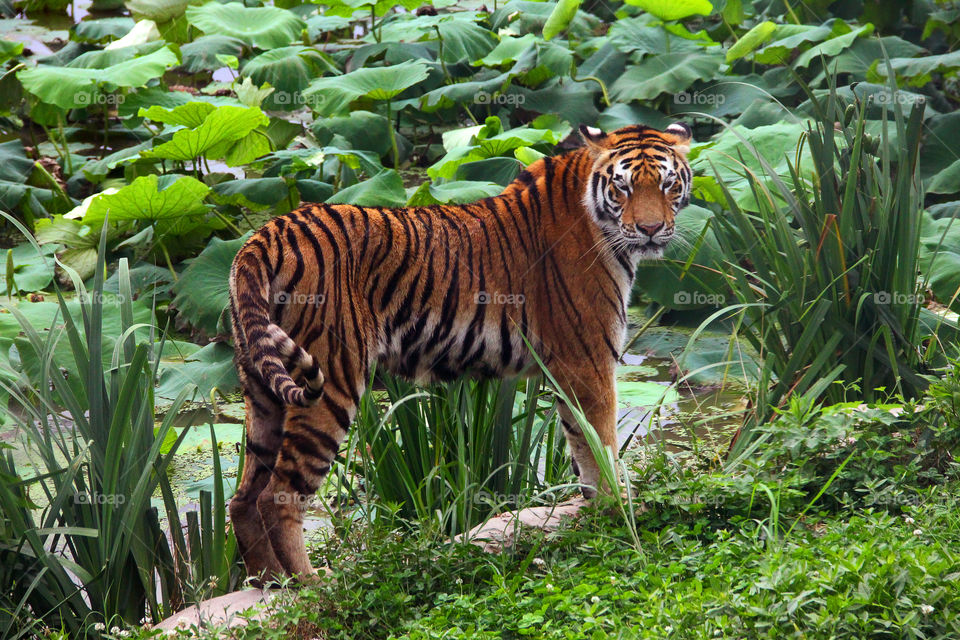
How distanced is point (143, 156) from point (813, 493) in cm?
478

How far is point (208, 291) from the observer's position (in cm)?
566

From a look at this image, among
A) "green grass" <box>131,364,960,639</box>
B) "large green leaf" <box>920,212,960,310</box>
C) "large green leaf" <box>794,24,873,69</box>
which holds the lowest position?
"green grass" <box>131,364,960,639</box>

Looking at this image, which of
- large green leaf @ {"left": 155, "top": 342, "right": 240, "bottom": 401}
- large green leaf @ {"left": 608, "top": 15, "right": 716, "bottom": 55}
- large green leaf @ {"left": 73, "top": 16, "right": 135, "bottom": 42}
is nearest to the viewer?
large green leaf @ {"left": 155, "top": 342, "right": 240, "bottom": 401}

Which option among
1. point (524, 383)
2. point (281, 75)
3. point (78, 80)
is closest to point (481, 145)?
point (281, 75)

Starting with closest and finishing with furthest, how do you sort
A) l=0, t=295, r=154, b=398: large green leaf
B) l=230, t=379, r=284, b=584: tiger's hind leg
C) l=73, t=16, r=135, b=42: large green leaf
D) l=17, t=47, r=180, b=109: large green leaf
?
l=230, t=379, r=284, b=584: tiger's hind leg, l=0, t=295, r=154, b=398: large green leaf, l=17, t=47, r=180, b=109: large green leaf, l=73, t=16, r=135, b=42: large green leaf

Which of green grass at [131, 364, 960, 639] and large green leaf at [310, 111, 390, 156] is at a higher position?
large green leaf at [310, 111, 390, 156]

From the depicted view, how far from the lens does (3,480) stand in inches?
128

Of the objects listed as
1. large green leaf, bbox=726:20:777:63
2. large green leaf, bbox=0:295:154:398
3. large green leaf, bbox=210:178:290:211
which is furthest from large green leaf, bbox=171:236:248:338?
large green leaf, bbox=726:20:777:63

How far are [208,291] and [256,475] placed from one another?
2286 mm

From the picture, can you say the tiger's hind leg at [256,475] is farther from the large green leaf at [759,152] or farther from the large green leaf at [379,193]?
the large green leaf at [759,152]

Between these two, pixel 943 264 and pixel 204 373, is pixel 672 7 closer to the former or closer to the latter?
pixel 943 264

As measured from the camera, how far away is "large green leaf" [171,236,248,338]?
558 cm

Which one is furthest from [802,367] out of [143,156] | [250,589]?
[143,156]

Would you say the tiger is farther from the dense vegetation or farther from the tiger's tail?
the dense vegetation
